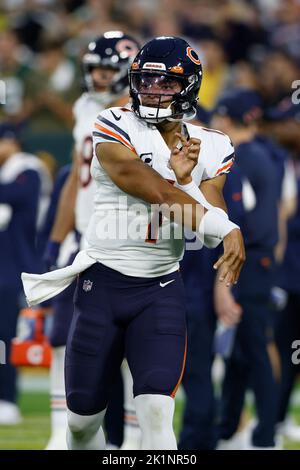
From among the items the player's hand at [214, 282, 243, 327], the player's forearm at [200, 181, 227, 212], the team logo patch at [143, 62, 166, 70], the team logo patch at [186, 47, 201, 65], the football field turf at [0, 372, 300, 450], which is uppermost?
the team logo patch at [186, 47, 201, 65]

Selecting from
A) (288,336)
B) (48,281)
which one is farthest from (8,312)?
(48,281)

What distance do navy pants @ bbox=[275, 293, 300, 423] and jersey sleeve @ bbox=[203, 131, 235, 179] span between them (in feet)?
11.0

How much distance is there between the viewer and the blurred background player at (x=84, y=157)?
588 centimetres

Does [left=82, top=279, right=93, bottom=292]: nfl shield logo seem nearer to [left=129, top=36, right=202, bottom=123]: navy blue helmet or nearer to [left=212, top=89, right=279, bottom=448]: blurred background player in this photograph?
[left=129, top=36, right=202, bottom=123]: navy blue helmet

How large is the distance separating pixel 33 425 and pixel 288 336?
1835 mm

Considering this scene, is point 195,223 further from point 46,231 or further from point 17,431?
point 17,431

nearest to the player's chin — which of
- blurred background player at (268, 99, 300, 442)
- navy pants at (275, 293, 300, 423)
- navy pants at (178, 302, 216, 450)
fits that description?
navy pants at (178, 302, 216, 450)

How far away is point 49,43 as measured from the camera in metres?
12.6

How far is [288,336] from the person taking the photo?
7965mm

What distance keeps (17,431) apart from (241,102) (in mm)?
2584

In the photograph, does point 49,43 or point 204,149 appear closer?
point 204,149

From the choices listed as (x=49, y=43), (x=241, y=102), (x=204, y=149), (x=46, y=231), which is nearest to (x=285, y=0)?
(x=49, y=43)

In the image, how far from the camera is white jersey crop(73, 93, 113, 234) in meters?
5.83
